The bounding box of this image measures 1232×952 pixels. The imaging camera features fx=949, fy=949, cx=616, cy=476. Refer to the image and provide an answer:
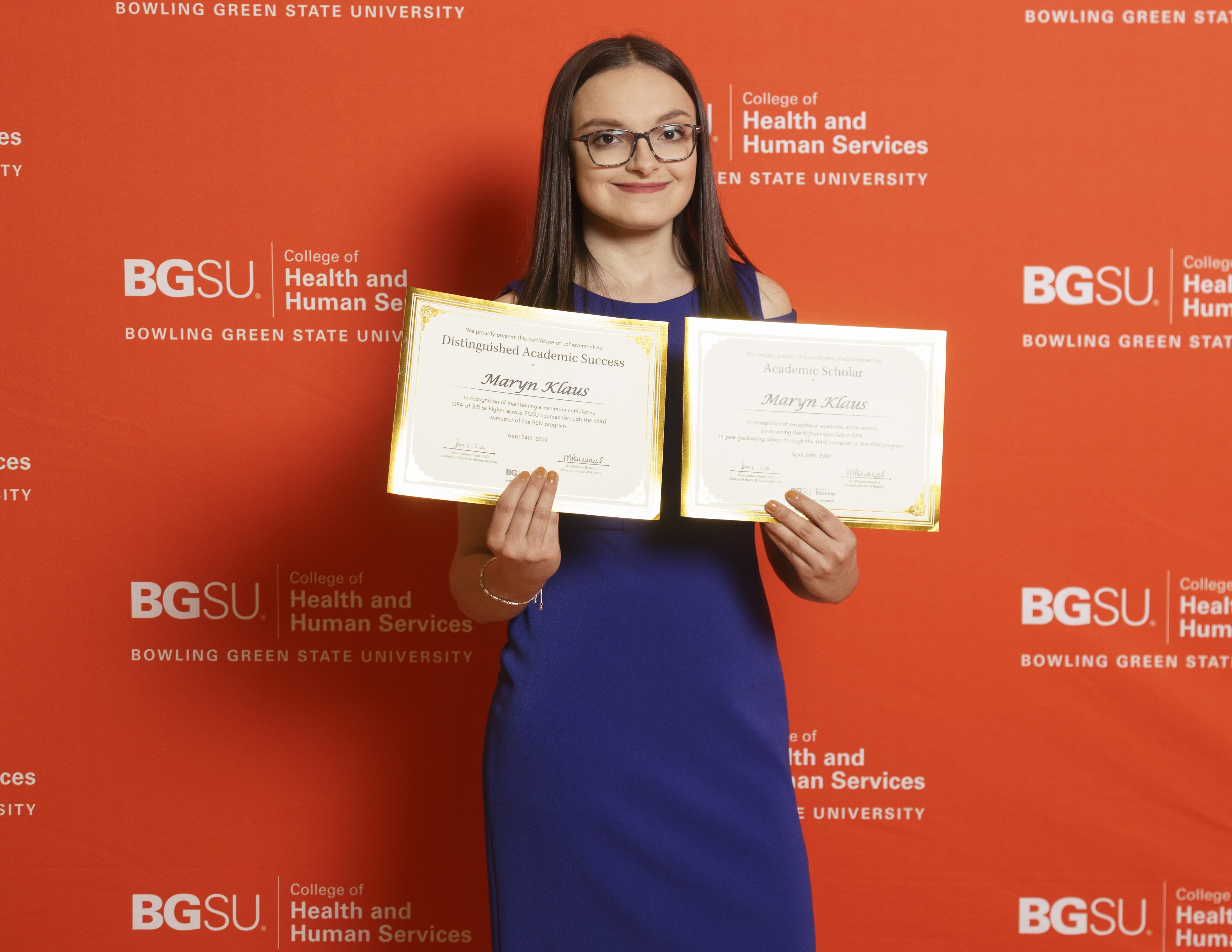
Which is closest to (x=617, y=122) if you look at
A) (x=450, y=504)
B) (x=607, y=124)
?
(x=607, y=124)

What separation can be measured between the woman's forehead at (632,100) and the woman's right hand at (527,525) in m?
0.42

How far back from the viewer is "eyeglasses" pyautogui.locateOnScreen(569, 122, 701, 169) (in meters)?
1.07

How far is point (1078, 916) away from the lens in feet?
5.65

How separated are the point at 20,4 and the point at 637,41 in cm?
122

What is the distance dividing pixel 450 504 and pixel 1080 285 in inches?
46.0

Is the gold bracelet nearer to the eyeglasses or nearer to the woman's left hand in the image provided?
the woman's left hand

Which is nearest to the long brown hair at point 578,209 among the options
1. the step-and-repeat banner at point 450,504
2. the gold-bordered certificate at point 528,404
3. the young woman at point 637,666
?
the young woman at point 637,666

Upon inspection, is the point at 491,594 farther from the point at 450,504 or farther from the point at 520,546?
the point at 450,504

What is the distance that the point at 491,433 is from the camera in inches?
38.3

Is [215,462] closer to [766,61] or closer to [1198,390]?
[766,61]

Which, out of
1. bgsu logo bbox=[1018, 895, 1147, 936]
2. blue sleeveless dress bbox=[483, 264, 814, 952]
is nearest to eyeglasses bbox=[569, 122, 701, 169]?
blue sleeveless dress bbox=[483, 264, 814, 952]

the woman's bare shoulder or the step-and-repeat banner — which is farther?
the step-and-repeat banner

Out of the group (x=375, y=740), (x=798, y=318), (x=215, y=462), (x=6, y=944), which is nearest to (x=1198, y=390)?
(x=798, y=318)

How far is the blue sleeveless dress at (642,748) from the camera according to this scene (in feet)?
3.40
